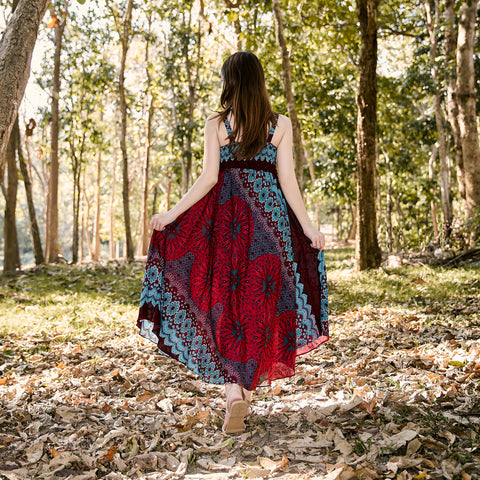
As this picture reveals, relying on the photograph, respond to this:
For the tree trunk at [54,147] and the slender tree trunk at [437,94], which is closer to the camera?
the slender tree trunk at [437,94]

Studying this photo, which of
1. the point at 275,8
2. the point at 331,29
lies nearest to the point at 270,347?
the point at 275,8

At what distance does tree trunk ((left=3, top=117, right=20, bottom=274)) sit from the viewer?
37.9 feet

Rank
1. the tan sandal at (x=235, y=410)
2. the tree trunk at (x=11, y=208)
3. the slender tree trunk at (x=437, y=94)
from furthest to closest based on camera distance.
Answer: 1. the slender tree trunk at (x=437, y=94)
2. the tree trunk at (x=11, y=208)
3. the tan sandal at (x=235, y=410)

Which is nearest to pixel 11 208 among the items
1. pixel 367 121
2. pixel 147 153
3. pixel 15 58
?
pixel 147 153

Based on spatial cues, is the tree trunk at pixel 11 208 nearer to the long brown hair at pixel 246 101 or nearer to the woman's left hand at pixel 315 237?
the long brown hair at pixel 246 101

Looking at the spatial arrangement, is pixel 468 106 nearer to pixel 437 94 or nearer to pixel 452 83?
pixel 452 83

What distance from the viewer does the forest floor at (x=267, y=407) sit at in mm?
2730

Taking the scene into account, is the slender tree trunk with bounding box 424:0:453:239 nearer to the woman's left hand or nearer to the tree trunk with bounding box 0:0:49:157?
the woman's left hand

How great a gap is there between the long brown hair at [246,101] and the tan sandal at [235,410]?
1566mm

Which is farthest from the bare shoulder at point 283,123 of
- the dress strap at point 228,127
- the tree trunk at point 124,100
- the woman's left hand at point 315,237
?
the tree trunk at point 124,100

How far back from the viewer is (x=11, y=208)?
1165 centimetres

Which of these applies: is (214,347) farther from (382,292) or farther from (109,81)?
(109,81)

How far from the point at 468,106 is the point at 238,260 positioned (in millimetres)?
8239

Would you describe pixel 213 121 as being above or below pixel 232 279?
above
